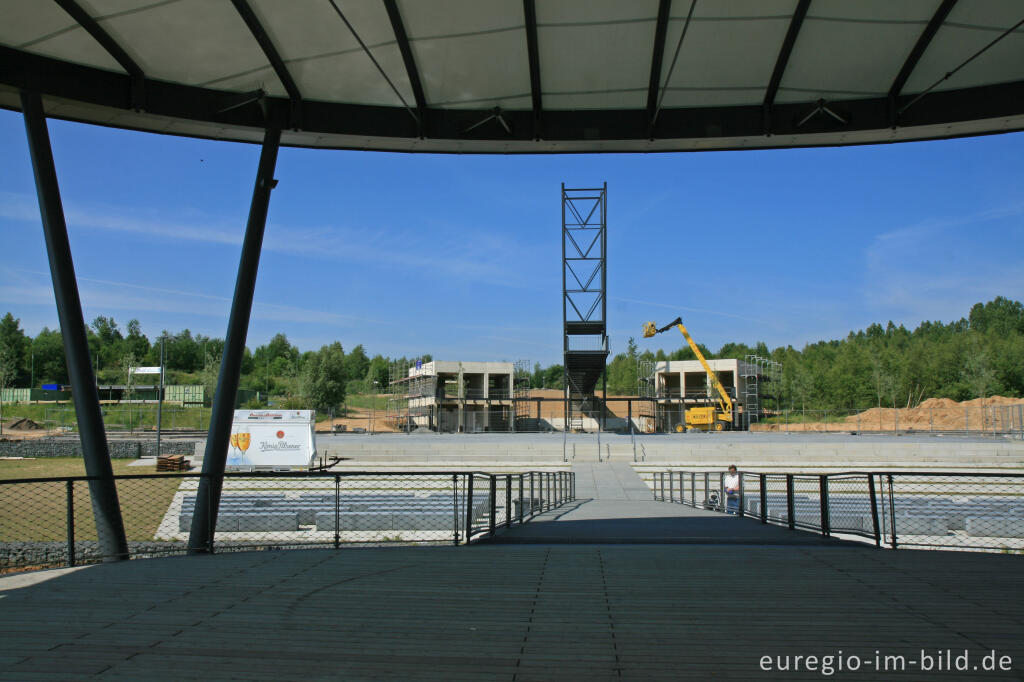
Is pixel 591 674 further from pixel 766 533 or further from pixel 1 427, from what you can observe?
pixel 1 427

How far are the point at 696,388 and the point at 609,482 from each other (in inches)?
1683

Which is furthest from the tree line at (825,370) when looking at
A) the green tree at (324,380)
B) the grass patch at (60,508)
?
the grass patch at (60,508)

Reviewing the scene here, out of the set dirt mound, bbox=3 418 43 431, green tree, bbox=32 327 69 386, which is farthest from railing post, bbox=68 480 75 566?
green tree, bbox=32 327 69 386

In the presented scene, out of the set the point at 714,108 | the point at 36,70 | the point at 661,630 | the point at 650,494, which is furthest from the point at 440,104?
the point at 650,494

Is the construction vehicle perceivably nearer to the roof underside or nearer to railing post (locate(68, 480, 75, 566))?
the roof underside

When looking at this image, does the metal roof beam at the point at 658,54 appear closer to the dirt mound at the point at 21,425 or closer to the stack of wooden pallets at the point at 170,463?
the stack of wooden pallets at the point at 170,463

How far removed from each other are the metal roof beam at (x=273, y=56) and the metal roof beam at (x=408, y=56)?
4.98 ft

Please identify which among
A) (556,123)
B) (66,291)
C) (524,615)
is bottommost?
(524,615)

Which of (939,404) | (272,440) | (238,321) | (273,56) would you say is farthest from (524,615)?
(939,404)

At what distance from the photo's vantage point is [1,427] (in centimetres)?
4806

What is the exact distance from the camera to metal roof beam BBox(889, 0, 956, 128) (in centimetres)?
792

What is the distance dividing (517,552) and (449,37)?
600 cm

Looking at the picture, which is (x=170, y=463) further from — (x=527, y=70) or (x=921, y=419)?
(x=921, y=419)

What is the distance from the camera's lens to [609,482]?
21.9 meters
